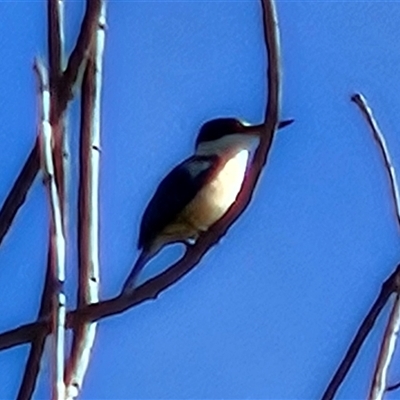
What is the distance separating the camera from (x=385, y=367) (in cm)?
105

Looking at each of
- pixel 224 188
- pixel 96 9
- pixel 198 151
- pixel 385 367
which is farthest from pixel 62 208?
pixel 198 151

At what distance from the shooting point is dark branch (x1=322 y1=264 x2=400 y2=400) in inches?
39.4

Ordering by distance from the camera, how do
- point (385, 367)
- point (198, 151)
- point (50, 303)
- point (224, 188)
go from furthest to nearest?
point (198, 151)
point (224, 188)
point (385, 367)
point (50, 303)

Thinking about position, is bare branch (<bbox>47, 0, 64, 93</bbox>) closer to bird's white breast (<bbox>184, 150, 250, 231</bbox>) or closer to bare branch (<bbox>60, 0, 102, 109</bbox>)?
bare branch (<bbox>60, 0, 102, 109</bbox>)

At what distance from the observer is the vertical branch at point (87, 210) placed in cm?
98

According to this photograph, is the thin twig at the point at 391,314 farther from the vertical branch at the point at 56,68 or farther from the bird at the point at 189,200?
the bird at the point at 189,200

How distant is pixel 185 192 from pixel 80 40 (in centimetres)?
140

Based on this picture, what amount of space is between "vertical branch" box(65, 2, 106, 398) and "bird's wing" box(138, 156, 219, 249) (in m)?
1.26

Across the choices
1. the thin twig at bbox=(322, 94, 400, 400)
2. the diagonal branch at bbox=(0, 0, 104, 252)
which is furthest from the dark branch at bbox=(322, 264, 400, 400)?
the diagonal branch at bbox=(0, 0, 104, 252)

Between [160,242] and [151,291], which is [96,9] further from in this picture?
[160,242]

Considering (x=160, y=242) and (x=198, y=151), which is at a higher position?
(x=198, y=151)

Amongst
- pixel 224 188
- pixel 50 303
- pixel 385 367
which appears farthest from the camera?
pixel 224 188

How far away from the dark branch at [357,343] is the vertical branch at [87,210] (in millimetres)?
224

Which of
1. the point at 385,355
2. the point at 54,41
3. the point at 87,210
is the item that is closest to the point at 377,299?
the point at 385,355
